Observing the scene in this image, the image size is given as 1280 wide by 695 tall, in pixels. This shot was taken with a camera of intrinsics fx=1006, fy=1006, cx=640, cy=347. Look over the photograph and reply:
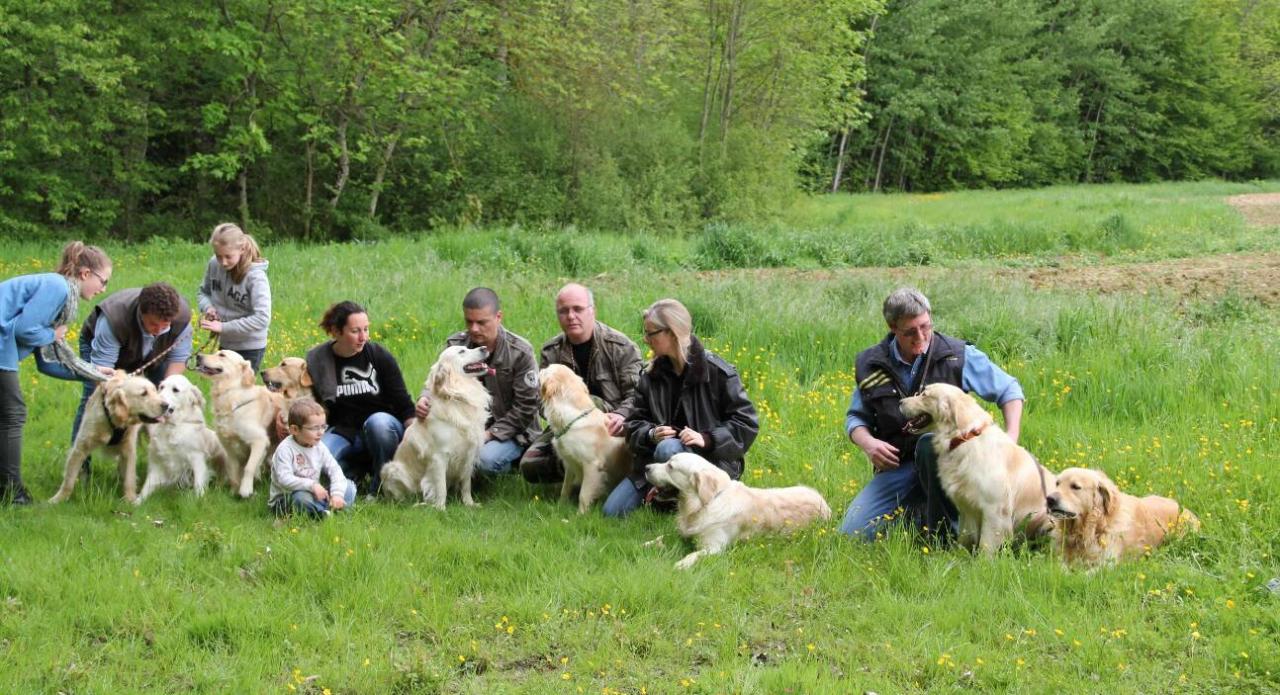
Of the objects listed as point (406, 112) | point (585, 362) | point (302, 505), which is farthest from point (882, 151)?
point (302, 505)

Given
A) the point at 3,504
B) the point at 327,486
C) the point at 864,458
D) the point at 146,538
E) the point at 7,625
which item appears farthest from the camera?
the point at 864,458

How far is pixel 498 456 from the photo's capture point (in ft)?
23.9

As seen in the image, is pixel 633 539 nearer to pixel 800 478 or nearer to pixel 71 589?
pixel 800 478

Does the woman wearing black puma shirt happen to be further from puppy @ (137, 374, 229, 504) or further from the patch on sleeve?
the patch on sleeve

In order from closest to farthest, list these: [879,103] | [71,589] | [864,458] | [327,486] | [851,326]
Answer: [71,589] < [327,486] < [864,458] < [851,326] < [879,103]

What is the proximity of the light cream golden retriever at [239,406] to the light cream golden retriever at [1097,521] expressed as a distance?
16.5 ft

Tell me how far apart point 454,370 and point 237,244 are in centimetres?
192

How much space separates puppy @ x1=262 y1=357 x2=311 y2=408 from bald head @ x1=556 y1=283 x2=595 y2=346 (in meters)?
1.88

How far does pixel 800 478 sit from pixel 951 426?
1.98m

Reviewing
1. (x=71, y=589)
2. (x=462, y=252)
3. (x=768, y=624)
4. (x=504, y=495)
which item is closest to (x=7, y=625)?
(x=71, y=589)

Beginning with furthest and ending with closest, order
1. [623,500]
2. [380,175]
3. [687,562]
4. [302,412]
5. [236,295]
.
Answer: [380,175] < [236,295] < [623,500] < [302,412] < [687,562]

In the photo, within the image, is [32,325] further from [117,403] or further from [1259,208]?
[1259,208]

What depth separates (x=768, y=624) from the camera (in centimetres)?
499

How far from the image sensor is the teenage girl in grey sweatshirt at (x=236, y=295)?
717cm
